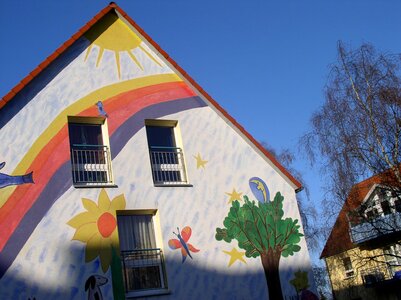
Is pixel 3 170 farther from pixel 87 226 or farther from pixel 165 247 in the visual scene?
pixel 165 247

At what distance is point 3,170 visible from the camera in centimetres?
1119

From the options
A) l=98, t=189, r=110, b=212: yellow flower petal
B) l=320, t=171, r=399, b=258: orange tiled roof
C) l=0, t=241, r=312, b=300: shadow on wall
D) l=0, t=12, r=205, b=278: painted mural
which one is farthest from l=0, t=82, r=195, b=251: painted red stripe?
l=320, t=171, r=399, b=258: orange tiled roof

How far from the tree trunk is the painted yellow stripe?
17.6 ft

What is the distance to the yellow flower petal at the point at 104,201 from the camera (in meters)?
11.9

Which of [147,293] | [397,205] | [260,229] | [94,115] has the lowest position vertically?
[147,293]

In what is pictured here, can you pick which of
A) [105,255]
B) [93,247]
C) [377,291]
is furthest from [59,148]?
[377,291]

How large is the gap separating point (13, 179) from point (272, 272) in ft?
22.0

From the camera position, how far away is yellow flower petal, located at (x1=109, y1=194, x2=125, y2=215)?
11962 millimetres

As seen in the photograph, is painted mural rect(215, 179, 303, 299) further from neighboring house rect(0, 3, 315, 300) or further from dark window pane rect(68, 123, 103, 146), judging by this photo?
dark window pane rect(68, 123, 103, 146)

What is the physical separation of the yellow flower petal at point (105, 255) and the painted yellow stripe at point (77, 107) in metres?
2.30

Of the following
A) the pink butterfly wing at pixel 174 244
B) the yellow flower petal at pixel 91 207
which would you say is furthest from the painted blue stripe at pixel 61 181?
the pink butterfly wing at pixel 174 244

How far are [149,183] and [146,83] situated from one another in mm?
2832

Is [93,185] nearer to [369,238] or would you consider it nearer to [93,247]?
[93,247]

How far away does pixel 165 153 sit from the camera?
13.6 meters
